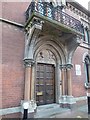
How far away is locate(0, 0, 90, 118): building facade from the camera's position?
5.71m

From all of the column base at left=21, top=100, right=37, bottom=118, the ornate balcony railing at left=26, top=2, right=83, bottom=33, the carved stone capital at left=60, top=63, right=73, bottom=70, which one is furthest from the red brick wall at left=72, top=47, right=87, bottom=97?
the column base at left=21, top=100, right=37, bottom=118

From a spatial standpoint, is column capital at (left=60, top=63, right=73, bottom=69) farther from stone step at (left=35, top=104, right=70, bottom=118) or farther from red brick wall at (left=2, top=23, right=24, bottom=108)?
red brick wall at (left=2, top=23, right=24, bottom=108)

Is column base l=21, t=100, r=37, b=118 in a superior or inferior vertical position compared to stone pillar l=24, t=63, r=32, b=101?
inferior

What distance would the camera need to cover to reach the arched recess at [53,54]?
713 centimetres

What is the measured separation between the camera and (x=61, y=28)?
263 inches

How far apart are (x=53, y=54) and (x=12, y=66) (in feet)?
9.83

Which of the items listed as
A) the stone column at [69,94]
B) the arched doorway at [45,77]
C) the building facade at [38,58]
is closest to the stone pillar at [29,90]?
the building facade at [38,58]

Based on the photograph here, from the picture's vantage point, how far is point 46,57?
7.52 m

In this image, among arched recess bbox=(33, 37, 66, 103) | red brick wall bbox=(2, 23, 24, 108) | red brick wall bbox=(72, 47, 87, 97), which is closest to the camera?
red brick wall bbox=(2, 23, 24, 108)

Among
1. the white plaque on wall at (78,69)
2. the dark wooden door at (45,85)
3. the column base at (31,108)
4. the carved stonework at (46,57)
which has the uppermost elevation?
the carved stonework at (46,57)

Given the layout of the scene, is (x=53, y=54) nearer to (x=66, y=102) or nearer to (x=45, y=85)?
(x=45, y=85)

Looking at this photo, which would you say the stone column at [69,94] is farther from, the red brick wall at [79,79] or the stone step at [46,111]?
the red brick wall at [79,79]

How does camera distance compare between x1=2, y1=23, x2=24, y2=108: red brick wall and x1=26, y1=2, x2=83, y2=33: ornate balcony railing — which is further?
x1=26, y1=2, x2=83, y2=33: ornate balcony railing

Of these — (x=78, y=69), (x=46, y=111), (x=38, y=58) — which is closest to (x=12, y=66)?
(x=38, y=58)
